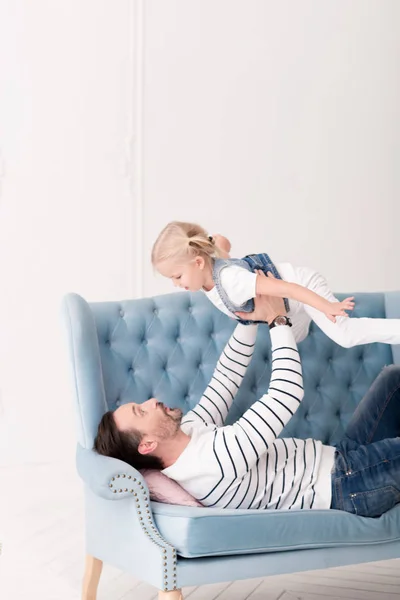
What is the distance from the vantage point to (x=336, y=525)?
2.50 m

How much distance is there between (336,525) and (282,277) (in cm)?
89

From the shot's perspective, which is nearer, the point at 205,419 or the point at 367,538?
the point at 367,538

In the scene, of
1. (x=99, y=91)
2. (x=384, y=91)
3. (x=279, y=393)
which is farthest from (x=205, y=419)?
(x=384, y=91)

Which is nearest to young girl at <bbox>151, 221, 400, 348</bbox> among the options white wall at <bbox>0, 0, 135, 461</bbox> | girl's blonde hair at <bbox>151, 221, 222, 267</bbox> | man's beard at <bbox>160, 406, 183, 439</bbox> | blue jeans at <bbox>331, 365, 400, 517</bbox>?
girl's blonde hair at <bbox>151, 221, 222, 267</bbox>

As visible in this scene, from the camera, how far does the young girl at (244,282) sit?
8.89 feet

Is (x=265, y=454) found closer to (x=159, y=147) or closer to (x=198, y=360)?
(x=198, y=360)

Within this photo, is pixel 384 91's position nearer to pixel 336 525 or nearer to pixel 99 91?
pixel 99 91

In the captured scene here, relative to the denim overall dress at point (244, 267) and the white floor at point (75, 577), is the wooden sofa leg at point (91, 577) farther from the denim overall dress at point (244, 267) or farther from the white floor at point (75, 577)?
the denim overall dress at point (244, 267)

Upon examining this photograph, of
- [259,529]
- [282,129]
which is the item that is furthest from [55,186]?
[259,529]

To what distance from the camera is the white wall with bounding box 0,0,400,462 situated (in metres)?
4.73

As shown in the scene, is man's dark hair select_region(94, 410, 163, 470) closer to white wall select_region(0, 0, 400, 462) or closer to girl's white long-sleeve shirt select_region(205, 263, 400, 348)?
girl's white long-sleeve shirt select_region(205, 263, 400, 348)

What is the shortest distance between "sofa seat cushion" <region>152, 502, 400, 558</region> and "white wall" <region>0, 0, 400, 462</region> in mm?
2494

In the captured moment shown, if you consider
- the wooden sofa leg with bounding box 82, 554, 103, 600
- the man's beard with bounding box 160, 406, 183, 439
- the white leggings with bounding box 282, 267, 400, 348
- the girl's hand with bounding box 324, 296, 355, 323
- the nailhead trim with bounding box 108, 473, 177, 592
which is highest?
the girl's hand with bounding box 324, 296, 355, 323

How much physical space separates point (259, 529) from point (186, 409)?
0.76 meters
